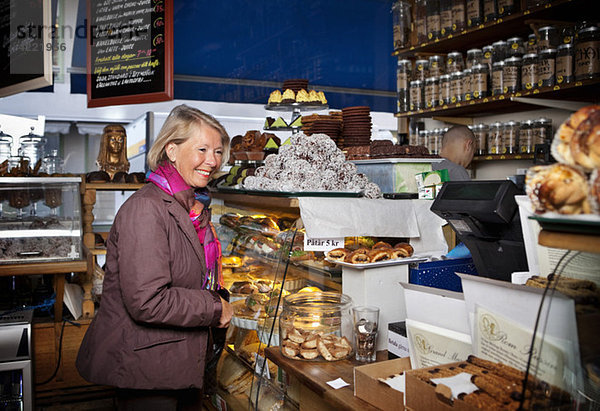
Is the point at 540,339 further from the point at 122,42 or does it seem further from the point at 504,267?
the point at 122,42

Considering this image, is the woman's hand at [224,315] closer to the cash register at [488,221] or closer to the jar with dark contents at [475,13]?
the cash register at [488,221]

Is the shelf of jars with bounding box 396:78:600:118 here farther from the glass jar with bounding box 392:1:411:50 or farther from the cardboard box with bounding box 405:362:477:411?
the cardboard box with bounding box 405:362:477:411

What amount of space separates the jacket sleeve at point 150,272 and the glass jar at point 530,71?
280 cm

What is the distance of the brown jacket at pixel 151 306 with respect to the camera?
1.83 meters

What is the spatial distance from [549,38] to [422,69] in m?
1.26

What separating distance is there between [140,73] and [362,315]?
115 inches

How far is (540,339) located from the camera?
3.28 ft

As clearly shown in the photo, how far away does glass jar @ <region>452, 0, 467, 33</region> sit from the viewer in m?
4.16

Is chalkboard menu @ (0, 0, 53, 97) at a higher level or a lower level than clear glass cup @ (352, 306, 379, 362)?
higher

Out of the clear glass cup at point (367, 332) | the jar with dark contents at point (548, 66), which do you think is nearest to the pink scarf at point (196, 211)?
the clear glass cup at point (367, 332)

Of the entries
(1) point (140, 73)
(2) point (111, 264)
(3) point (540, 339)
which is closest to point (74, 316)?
(1) point (140, 73)

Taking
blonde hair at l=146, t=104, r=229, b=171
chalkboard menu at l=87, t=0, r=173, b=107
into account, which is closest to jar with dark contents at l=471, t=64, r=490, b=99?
chalkboard menu at l=87, t=0, r=173, b=107

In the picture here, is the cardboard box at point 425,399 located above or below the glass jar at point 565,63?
below

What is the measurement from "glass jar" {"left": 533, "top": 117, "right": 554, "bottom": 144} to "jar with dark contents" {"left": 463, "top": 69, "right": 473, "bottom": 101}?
530 mm
